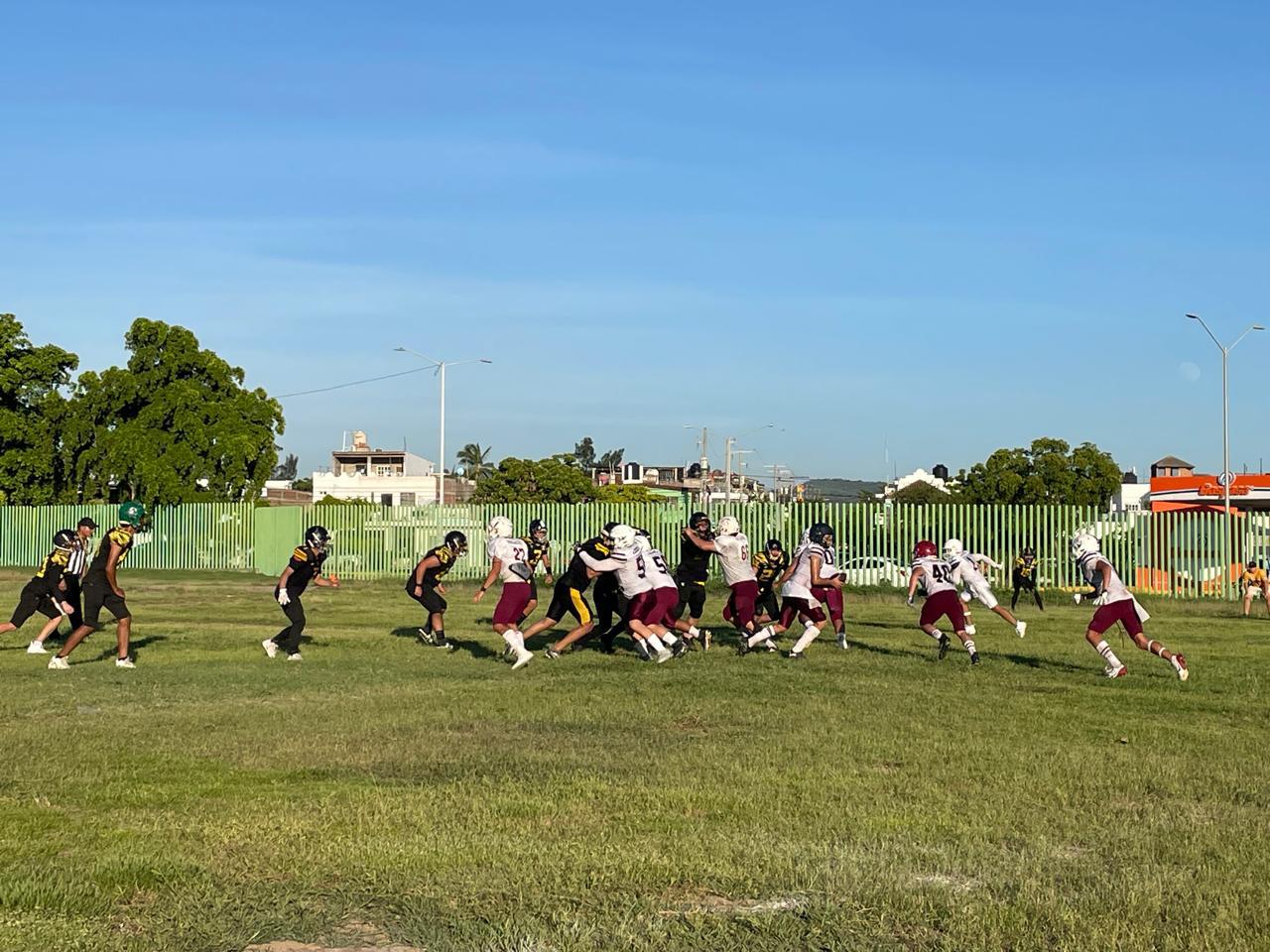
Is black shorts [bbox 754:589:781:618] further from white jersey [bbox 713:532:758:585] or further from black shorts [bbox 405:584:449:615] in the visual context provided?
black shorts [bbox 405:584:449:615]

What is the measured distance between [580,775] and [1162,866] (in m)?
3.92

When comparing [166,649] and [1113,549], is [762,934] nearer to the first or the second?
[166,649]

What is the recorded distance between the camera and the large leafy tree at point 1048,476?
74250 mm

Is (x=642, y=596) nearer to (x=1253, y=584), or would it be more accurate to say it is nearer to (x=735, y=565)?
(x=735, y=565)

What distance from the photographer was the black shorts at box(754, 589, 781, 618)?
2150 centimetres

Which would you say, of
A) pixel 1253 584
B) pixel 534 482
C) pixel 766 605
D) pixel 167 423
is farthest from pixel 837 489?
pixel 766 605

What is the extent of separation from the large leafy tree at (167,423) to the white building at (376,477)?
51.6 m

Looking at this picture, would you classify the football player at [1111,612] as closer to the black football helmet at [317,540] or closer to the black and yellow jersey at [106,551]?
the black football helmet at [317,540]

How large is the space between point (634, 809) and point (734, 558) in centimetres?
1177

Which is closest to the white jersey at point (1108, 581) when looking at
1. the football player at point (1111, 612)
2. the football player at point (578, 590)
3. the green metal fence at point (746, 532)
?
the football player at point (1111, 612)

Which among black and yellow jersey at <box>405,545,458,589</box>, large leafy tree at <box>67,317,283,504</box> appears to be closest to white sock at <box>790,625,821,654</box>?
black and yellow jersey at <box>405,545,458,589</box>

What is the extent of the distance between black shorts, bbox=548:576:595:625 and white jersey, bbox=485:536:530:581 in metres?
0.85

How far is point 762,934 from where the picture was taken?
247 inches

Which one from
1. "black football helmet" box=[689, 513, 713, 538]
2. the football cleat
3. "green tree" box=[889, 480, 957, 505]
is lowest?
the football cleat
